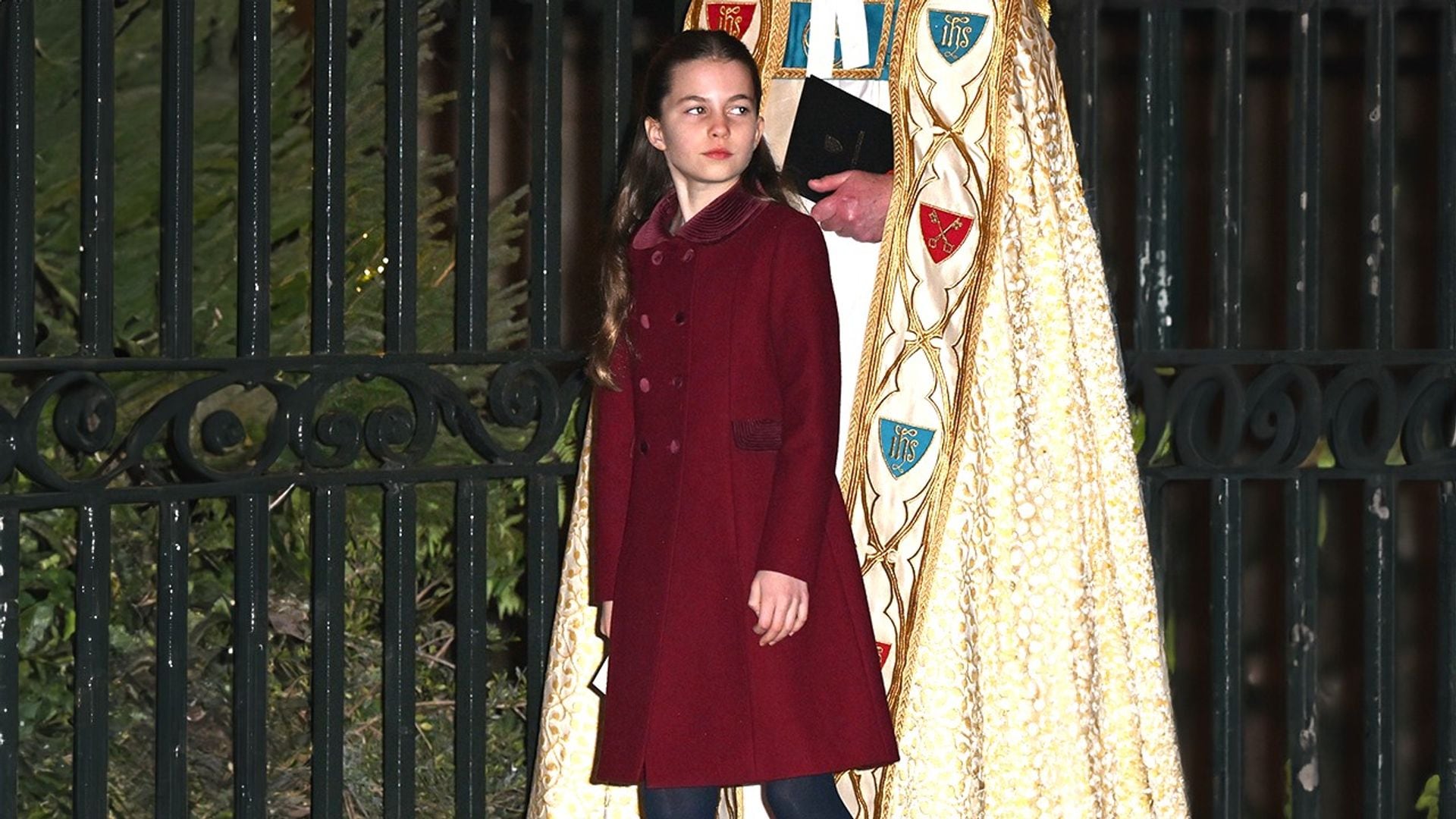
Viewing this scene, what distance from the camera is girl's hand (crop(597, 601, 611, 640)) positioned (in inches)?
107

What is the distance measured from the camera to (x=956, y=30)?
2.93 metres

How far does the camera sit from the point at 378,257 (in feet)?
12.2

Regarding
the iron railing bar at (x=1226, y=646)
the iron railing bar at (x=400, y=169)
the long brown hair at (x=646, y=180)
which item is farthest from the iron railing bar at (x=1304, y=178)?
the iron railing bar at (x=400, y=169)

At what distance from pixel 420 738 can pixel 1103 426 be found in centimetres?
148

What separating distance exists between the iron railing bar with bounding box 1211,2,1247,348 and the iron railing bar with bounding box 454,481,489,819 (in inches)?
51.4

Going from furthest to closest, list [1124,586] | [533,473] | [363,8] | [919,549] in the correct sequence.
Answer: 1. [363,8]
2. [533,473]
3. [1124,586]
4. [919,549]

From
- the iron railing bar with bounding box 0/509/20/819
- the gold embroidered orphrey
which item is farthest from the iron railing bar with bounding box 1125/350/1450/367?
the iron railing bar with bounding box 0/509/20/819

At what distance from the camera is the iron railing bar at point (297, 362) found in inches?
111

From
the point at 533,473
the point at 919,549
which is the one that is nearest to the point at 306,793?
the point at 533,473

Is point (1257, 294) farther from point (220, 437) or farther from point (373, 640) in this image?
point (220, 437)

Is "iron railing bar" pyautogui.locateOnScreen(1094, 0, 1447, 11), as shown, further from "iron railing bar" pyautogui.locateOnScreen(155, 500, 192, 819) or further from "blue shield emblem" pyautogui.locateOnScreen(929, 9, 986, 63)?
"iron railing bar" pyautogui.locateOnScreen(155, 500, 192, 819)

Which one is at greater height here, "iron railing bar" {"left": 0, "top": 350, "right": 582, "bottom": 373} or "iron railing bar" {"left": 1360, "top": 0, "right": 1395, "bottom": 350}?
"iron railing bar" {"left": 1360, "top": 0, "right": 1395, "bottom": 350}

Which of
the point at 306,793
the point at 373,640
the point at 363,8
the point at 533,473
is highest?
the point at 363,8

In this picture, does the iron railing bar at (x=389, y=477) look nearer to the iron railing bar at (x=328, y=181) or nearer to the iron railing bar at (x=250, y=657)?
the iron railing bar at (x=250, y=657)
